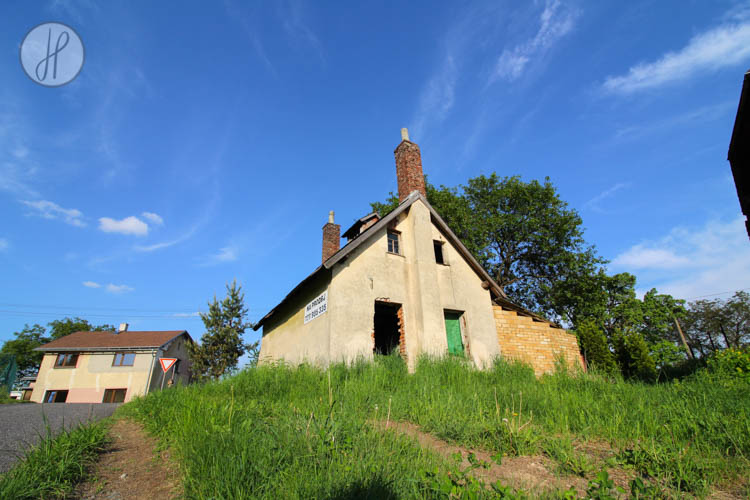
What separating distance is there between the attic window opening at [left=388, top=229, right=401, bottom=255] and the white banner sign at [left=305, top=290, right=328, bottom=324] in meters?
3.17

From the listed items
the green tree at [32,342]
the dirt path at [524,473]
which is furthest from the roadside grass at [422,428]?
the green tree at [32,342]

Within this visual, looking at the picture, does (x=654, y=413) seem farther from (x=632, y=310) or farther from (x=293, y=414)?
(x=632, y=310)

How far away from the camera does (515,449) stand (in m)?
4.27

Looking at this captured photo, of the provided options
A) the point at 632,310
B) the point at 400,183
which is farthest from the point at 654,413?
the point at 632,310

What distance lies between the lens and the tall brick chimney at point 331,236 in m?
17.0

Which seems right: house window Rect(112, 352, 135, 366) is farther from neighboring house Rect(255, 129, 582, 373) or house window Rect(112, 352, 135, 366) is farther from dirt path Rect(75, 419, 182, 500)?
dirt path Rect(75, 419, 182, 500)

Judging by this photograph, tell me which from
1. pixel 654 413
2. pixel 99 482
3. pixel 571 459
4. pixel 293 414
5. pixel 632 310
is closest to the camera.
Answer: pixel 99 482

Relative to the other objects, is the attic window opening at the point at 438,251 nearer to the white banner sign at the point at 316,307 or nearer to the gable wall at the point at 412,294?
the gable wall at the point at 412,294

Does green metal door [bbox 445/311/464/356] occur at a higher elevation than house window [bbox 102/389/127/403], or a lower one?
higher

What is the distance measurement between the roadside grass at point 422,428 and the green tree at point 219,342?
18985 millimetres

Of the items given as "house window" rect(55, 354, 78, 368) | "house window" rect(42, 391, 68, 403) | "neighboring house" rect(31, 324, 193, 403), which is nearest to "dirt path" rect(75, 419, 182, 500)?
"neighboring house" rect(31, 324, 193, 403)

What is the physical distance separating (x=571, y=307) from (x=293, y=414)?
80.2 feet

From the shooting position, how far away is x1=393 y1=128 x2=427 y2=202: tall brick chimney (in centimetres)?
1426

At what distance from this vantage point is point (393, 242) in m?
13.2
